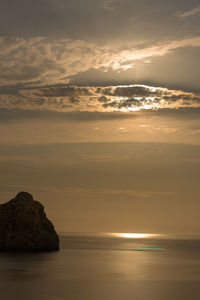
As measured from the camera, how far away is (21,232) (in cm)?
9669

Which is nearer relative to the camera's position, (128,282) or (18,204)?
(128,282)

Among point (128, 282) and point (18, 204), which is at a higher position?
point (18, 204)

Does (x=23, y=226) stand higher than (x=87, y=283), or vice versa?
(x=23, y=226)

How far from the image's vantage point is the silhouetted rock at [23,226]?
96625 millimetres

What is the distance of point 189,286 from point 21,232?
151 ft

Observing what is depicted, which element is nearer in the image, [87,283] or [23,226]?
[87,283]

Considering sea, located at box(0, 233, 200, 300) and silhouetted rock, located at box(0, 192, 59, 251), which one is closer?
sea, located at box(0, 233, 200, 300)

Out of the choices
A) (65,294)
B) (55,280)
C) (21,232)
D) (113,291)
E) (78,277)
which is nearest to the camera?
(65,294)

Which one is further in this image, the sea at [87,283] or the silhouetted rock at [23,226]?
the silhouetted rock at [23,226]

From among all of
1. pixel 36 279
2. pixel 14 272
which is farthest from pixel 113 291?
pixel 14 272

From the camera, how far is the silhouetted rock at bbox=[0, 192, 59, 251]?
96.6m

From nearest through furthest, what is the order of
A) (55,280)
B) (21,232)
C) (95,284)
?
(95,284)
(55,280)
(21,232)

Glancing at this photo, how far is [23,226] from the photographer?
317ft

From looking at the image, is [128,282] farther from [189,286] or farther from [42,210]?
[42,210]
